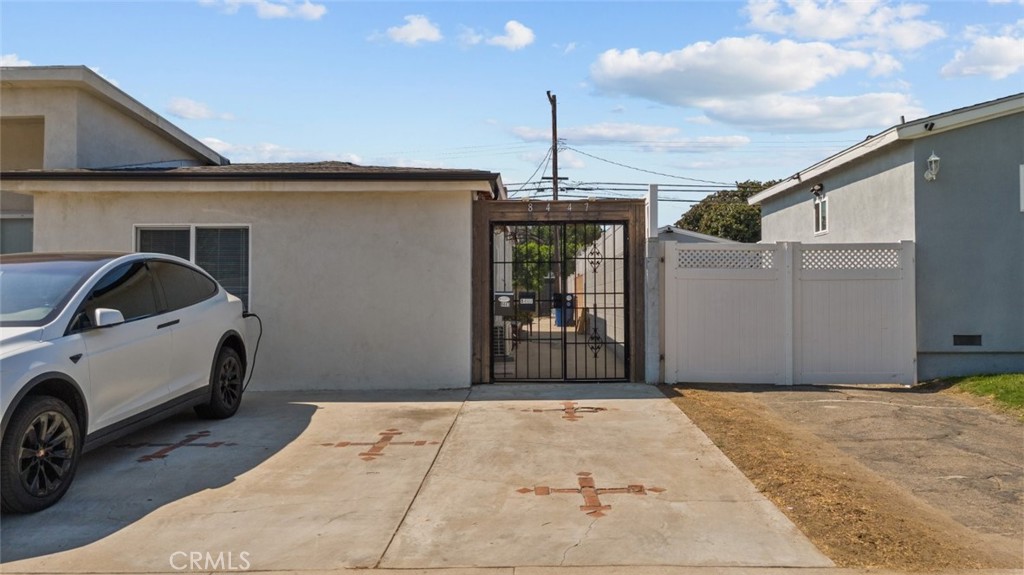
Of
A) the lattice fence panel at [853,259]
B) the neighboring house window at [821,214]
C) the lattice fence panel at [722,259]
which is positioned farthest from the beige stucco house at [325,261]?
the neighboring house window at [821,214]

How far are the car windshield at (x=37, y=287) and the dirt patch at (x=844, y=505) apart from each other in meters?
5.36

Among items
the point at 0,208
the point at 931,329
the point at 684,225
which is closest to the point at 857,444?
the point at 931,329

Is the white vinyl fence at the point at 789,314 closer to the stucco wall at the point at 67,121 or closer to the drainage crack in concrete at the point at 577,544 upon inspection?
the drainage crack in concrete at the point at 577,544

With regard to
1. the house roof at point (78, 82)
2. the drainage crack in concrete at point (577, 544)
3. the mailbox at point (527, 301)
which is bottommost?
the drainage crack in concrete at point (577, 544)

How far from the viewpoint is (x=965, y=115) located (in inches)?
382

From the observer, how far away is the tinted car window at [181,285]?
6.75m

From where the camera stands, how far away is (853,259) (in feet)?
31.8

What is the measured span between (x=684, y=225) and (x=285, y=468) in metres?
44.1

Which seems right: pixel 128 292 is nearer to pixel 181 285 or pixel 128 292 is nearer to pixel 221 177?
pixel 181 285

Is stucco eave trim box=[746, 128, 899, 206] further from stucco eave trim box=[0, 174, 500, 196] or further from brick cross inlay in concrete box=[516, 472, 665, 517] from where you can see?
brick cross inlay in concrete box=[516, 472, 665, 517]

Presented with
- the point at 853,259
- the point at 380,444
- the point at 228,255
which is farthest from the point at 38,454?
the point at 853,259

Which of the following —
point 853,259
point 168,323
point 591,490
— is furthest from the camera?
point 853,259

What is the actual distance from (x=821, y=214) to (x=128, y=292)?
38.0 feet

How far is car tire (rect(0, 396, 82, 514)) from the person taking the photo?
4.54 m
